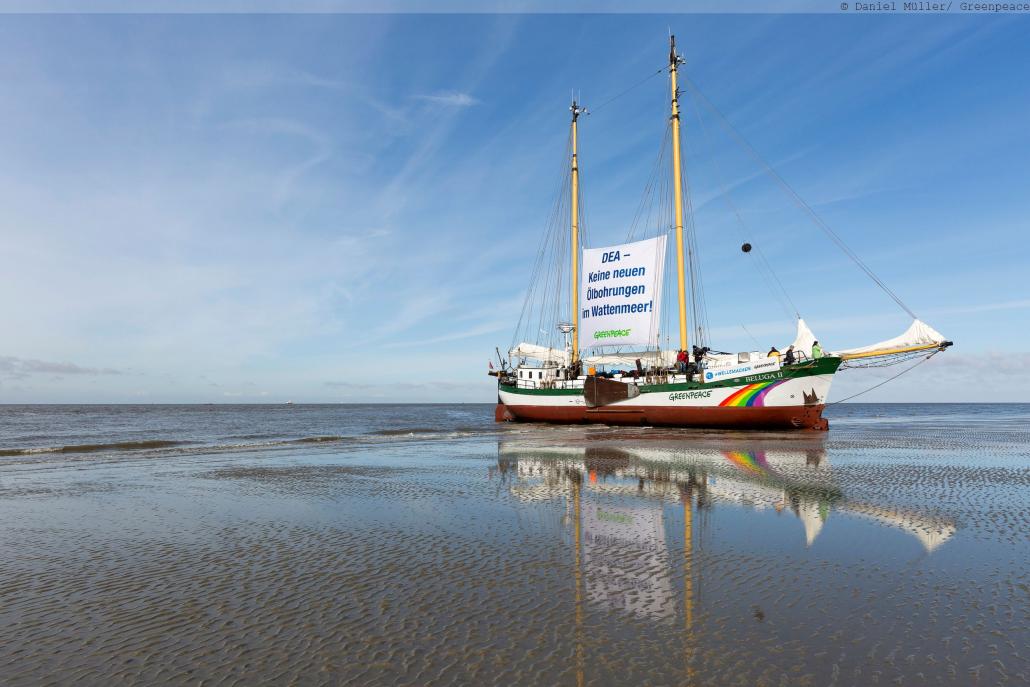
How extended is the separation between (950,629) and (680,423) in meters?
35.4

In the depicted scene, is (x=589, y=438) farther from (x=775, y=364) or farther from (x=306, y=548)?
(x=306, y=548)

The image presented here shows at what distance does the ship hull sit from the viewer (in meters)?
36.6

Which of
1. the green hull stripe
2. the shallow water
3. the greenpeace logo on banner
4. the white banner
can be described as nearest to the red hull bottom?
the green hull stripe

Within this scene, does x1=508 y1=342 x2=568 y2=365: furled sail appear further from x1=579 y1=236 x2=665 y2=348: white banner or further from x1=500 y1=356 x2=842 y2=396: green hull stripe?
x1=500 y1=356 x2=842 y2=396: green hull stripe

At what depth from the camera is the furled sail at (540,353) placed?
5588cm

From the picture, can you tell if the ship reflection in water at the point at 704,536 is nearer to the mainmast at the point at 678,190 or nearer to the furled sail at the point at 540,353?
the mainmast at the point at 678,190

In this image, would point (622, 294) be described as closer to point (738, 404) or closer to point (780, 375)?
point (738, 404)

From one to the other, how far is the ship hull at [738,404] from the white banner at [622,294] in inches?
258

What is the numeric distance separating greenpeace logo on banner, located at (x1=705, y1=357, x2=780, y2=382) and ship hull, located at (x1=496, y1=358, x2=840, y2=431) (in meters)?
0.38

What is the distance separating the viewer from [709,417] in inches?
1545

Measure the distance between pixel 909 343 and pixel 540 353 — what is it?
30.5 m

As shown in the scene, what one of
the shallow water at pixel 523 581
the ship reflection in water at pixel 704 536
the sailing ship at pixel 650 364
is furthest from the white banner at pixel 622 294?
the shallow water at pixel 523 581

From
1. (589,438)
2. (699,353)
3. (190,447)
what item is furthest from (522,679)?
(699,353)

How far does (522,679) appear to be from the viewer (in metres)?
5.00
